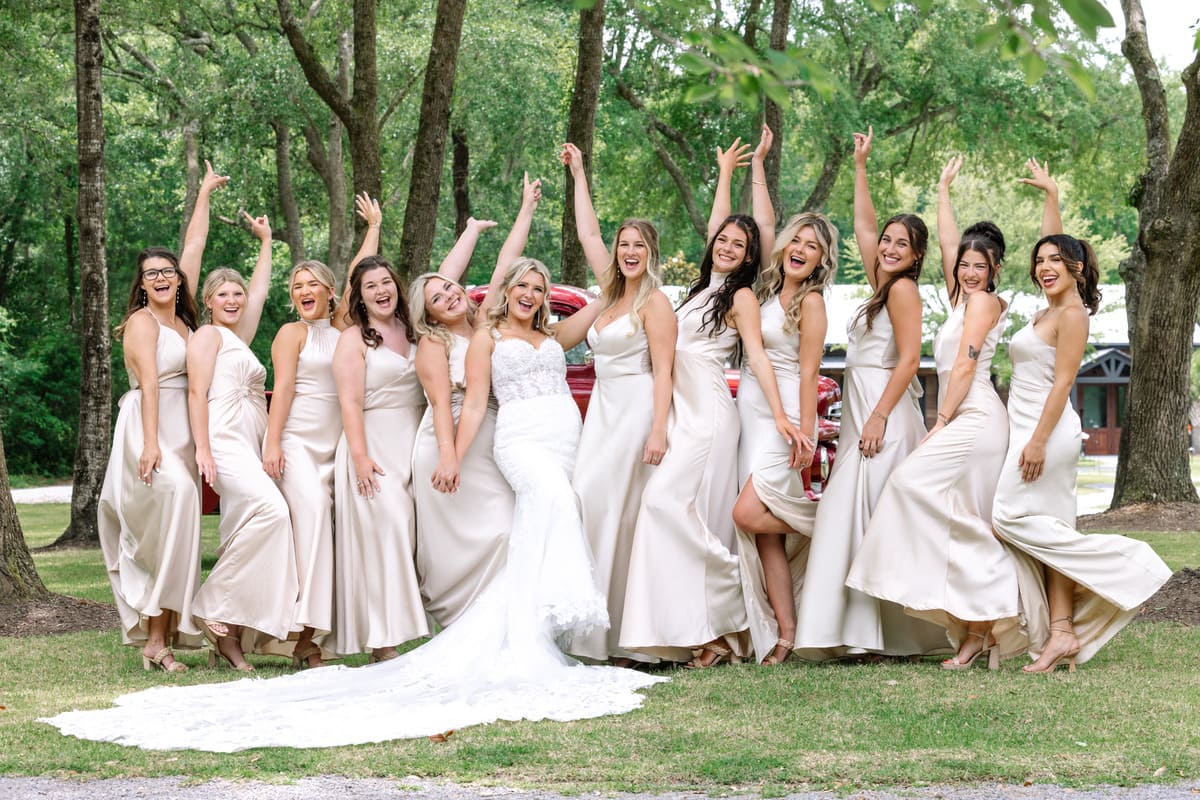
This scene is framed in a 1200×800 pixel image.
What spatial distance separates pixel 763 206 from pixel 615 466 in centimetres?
183

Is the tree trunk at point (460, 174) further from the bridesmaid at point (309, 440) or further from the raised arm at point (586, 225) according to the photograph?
the bridesmaid at point (309, 440)

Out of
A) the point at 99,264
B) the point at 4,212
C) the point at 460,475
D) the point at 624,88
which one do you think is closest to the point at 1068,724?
the point at 460,475

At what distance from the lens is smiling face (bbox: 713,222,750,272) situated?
7672mm

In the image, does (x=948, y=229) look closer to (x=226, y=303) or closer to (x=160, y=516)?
(x=226, y=303)

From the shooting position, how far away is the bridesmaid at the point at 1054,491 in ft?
23.0

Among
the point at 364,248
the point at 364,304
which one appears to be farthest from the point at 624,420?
the point at 364,248

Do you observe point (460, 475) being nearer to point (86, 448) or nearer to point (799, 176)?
point (86, 448)

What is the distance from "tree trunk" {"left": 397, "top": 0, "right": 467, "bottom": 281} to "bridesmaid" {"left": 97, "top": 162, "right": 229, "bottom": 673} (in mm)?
5842

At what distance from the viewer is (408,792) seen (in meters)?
4.91

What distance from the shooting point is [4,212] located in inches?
1372

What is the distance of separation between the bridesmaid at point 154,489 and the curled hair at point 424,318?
1320mm

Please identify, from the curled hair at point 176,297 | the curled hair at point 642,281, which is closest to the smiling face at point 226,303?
the curled hair at point 176,297

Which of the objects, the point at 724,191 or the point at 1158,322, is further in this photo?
the point at 1158,322

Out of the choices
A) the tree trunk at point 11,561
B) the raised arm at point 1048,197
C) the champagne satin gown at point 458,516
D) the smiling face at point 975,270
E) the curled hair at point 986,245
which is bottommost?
the tree trunk at point 11,561
